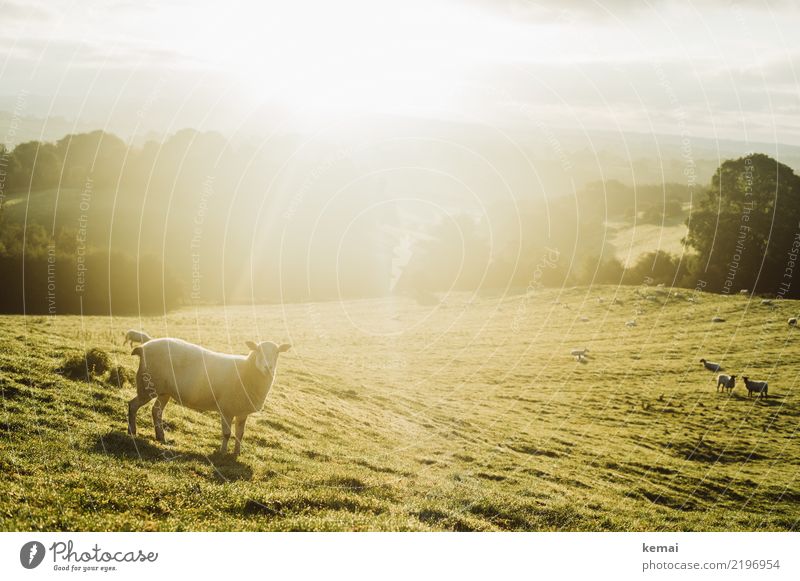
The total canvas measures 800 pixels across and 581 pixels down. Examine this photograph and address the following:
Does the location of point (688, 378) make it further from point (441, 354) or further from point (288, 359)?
point (288, 359)

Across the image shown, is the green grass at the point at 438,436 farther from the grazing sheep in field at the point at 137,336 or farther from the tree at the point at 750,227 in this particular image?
the tree at the point at 750,227

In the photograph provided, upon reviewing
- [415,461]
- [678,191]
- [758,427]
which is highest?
[678,191]

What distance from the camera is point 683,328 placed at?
56062 millimetres

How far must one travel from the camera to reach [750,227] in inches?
2574

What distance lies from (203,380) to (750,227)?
69.2 m

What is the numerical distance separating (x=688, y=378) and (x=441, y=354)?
69.1 feet

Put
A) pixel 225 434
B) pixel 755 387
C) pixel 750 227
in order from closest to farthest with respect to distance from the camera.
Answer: pixel 225 434
pixel 755 387
pixel 750 227

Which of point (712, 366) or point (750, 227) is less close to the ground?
point (750, 227)

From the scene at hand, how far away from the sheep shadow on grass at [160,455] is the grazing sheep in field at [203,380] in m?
0.42

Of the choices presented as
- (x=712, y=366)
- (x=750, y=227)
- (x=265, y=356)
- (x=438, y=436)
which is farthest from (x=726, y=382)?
(x=265, y=356)

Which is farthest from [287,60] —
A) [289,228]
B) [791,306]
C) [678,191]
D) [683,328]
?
[678,191]

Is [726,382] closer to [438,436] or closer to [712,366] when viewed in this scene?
[712,366]

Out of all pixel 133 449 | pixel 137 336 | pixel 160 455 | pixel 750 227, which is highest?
pixel 750 227

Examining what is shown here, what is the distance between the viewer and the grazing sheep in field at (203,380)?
16.1 m
